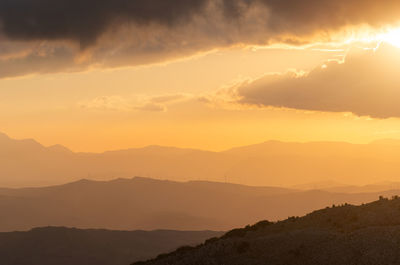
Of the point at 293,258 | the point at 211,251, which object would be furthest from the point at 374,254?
the point at 211,251

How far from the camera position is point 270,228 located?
5619cm

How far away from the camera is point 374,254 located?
139 feet

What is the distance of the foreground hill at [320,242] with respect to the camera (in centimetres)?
4312

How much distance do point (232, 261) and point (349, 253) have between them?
10.1 meters

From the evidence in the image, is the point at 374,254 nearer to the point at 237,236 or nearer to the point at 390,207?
the point at 390,207

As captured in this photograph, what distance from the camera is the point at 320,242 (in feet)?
151

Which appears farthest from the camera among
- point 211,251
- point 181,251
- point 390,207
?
point 181,251

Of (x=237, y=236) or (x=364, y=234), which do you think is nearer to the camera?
(x=364, y=234)

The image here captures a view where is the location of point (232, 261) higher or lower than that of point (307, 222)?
lower

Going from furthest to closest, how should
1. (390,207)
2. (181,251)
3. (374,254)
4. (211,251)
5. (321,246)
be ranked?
(181,251) < (390,207) < (211,251) < (321,246) < (374,254)

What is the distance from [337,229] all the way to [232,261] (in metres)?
10.9

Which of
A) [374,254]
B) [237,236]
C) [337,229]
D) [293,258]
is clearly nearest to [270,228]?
[237,236]

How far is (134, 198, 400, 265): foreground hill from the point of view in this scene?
1698 inches

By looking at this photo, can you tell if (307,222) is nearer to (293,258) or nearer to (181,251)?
(293,258)
